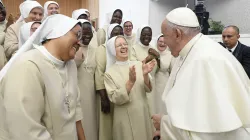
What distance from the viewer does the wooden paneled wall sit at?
13.1 meters

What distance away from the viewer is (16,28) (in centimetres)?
429

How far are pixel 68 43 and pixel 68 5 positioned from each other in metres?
12.8

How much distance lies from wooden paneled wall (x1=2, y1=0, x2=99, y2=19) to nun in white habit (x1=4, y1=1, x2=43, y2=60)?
28.4 ft

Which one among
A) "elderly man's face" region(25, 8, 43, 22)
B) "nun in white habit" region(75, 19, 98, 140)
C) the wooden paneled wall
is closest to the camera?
"nun in white habit" region(75, 19, 98, 140)

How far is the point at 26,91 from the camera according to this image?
1.78m

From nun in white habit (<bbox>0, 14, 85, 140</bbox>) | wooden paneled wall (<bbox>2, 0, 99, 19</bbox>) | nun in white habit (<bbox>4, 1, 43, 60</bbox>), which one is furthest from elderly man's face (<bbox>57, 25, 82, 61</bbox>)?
wooden paneled wall (<bbox>2, 0, 99, 19</bbox>)

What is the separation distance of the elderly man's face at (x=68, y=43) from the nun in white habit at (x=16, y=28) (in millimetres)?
2242

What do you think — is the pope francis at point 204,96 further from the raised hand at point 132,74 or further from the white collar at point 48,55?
the raised hand at point 132,74

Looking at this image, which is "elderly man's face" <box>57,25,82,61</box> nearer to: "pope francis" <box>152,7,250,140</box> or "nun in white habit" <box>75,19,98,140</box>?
"pope francis" <box>152,7,250,140</box>

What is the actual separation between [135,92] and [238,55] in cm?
223

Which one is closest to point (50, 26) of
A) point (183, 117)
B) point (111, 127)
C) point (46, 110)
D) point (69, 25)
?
point (69, 25)

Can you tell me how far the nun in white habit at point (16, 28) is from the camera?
4027 mm

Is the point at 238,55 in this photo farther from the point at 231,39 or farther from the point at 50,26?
the point at 50,26

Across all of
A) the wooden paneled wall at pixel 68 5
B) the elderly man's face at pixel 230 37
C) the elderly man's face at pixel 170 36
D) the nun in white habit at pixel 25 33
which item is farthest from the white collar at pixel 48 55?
the wooden paneled wall at pixel 68 5
